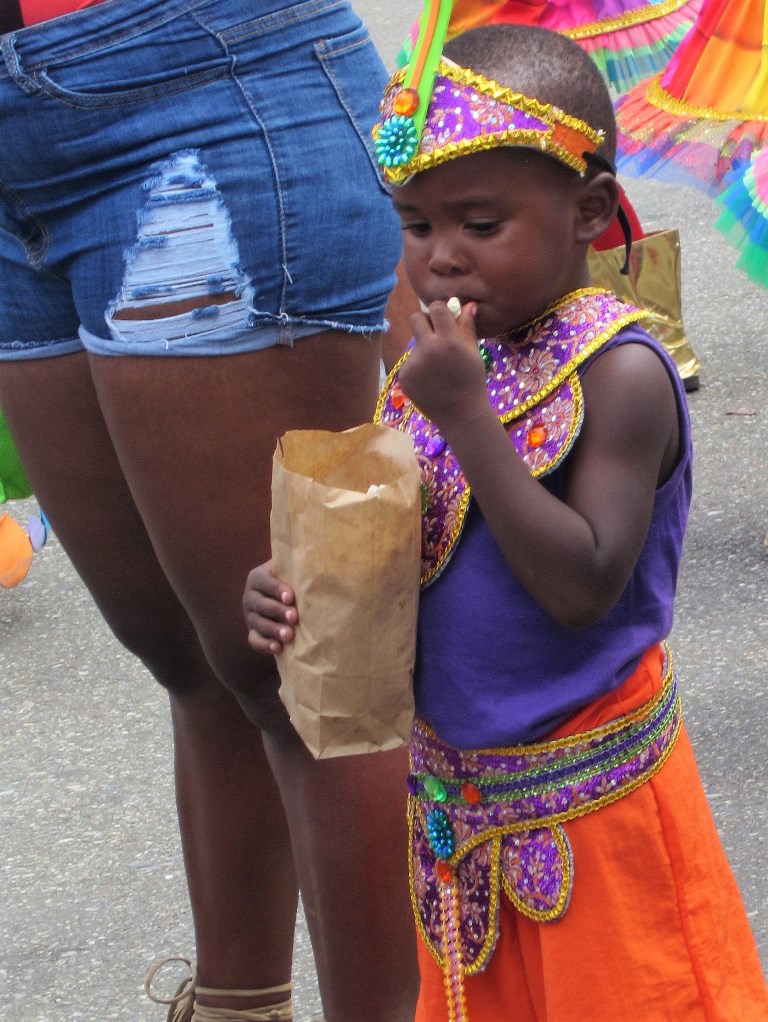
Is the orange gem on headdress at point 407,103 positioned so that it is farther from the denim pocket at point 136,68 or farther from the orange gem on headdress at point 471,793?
the orange gem on headdress at point 471,793

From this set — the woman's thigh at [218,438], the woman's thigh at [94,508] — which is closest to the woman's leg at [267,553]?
the woman's thigh at [218,438]

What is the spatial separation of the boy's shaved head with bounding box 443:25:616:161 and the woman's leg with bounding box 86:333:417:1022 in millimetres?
433

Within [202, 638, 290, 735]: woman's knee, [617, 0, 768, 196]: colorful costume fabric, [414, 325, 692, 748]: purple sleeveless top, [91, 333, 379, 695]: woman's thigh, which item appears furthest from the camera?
[617, 0, 768, 196]: colorful costume fabric

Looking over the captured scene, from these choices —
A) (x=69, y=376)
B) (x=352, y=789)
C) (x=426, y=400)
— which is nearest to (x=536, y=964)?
(x=352, y=789)

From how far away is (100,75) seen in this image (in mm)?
1664

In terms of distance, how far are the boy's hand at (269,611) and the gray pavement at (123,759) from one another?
111cm

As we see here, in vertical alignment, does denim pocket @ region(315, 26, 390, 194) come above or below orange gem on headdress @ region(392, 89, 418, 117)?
below

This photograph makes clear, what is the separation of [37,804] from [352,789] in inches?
56.4

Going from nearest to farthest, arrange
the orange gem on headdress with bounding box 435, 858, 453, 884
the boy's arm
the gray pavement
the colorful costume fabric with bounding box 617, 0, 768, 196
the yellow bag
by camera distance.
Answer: the boy's arm < the orange gem on headdress with bounding box 435, 858, 453, 884 < the gray pavement < the colorful costume fabric with bounding box 617, 0, 768, 196 < the yellow bag

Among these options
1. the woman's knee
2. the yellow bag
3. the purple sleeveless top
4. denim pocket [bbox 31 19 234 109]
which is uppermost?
denim pocket [bbox 31 19 234 109]

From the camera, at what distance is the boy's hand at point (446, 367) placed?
141 cm

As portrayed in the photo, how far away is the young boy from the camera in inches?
56.3

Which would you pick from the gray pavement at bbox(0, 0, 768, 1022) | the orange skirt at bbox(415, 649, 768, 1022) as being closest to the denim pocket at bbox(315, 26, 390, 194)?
the orange skirt at bbox(415, 649, 768, 1022)

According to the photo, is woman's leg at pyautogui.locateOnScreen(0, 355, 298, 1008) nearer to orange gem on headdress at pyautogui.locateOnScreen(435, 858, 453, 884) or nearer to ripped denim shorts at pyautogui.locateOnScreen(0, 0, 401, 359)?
ripped denim shorts at pyautogui.locateOnScreen(0, 0, 401, 359)
